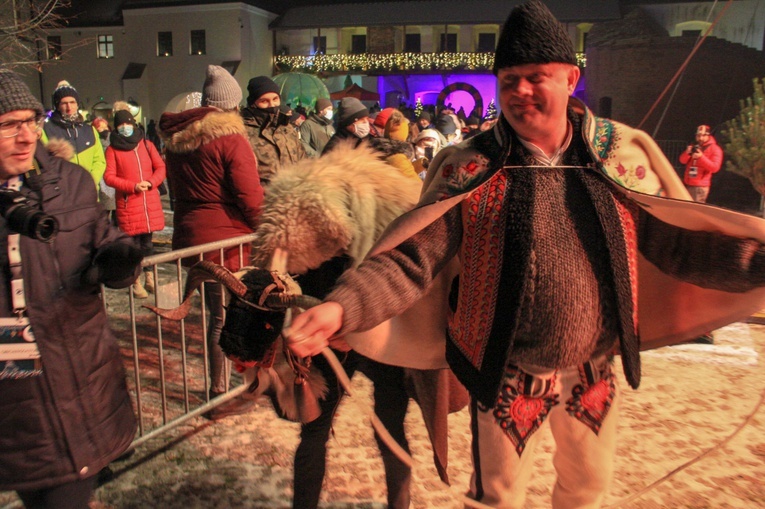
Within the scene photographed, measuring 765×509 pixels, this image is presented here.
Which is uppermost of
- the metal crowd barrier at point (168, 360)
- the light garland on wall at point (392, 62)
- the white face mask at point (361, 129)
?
the light garland on wall at point (392, 62)

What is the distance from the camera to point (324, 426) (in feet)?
9.28

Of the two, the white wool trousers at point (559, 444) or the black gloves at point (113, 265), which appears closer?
the white wool trousers at point (559, 444)

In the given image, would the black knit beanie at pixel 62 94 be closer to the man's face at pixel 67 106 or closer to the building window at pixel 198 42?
the man's face at pixel 67 106

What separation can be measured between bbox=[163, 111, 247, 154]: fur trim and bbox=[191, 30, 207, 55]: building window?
40290 millimetres

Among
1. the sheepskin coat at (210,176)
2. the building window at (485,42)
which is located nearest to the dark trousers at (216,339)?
the sheepskin coat at (210,176)

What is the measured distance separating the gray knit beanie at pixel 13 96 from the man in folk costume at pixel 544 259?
132 cm

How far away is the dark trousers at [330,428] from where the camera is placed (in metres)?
2.81

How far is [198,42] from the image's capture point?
4188 cm

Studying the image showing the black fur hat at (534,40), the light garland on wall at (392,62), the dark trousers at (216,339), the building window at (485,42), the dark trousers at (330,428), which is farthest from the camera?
the building window at (485,42)

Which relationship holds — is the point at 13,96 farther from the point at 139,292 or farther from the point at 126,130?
the point at 139,292

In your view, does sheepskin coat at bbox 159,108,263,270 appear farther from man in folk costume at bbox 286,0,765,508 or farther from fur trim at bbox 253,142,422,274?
man in folk costume at bbox 286,0,765,508

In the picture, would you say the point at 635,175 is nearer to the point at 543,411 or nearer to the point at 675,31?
the point at 543,411

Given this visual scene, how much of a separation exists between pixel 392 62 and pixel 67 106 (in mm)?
36682

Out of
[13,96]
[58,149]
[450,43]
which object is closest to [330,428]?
[58,149]
